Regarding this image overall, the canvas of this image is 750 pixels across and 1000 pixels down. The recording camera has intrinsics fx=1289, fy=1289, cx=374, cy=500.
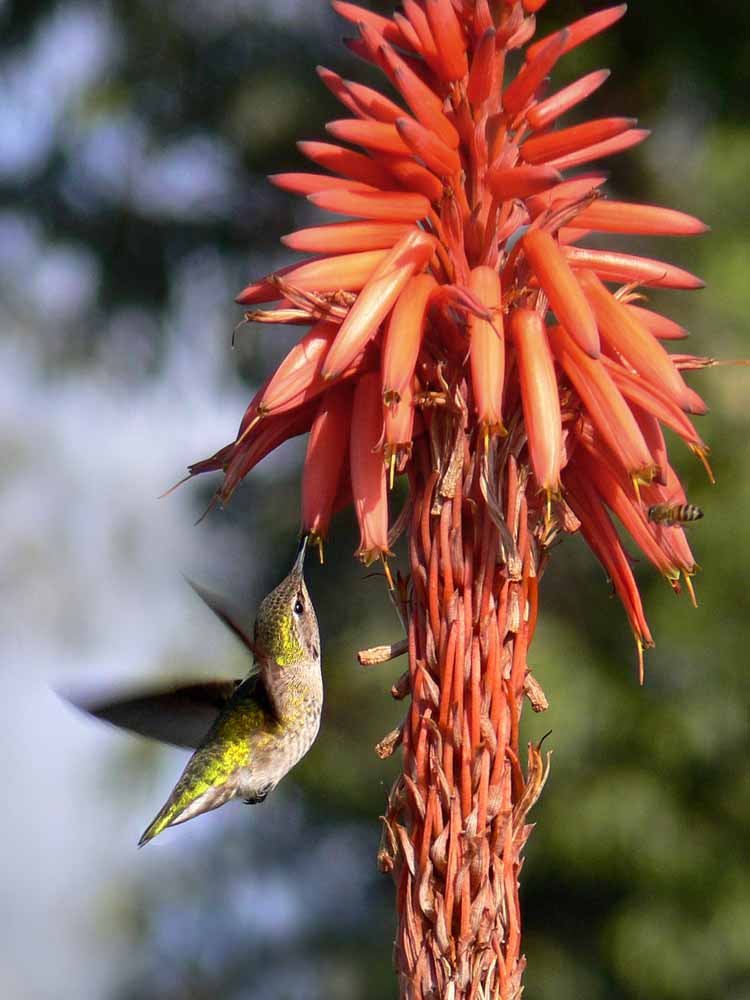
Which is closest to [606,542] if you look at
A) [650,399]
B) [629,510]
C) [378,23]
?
[629,510]

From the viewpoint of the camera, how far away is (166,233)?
7.60 meters

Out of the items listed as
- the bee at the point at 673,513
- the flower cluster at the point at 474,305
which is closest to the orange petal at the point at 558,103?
the flower cluster at the point at 474,305

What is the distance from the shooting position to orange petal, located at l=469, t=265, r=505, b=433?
75.2 inches

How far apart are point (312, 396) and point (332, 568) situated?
5086 mm

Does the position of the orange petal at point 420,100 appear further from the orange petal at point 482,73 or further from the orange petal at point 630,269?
the orange petal at point 630,269

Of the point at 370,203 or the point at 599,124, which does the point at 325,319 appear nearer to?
the point at 370,203

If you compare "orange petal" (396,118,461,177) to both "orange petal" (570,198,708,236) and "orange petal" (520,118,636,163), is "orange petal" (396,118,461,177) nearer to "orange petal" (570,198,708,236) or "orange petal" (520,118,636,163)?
"orange petal" (520,118,636,163)

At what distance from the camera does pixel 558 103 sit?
2.21 meters

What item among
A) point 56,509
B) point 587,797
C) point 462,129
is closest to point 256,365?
point 56,509

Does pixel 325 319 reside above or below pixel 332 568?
above

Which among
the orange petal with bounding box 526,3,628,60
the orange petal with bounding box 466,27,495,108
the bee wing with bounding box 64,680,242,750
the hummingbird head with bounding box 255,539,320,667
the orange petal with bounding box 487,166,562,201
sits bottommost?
the bee wing with bounding box 64,680,242,750

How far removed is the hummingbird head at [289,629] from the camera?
296cm

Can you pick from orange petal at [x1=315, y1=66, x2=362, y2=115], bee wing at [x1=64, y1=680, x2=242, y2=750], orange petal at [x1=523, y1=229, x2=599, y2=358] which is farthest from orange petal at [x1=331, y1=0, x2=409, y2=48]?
bee wing at [x1=64, y1=680, x2=242, y2=750]

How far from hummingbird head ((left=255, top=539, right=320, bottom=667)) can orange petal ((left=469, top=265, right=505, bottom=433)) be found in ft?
3.62
